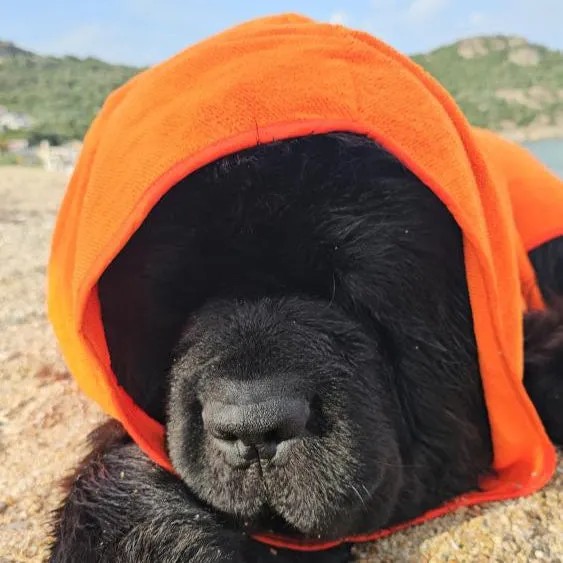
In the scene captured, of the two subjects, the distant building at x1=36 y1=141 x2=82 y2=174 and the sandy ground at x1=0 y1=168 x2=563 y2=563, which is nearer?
the sandy ground at x1=0 y1=168 x2=563 y2=563

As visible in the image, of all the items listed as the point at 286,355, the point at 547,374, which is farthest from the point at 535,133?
the point at 286,355

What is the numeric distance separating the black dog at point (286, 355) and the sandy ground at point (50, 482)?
0.10 meters

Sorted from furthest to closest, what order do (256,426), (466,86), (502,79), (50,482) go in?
(502,79) → (466,86) → (50,482) → (256,426)

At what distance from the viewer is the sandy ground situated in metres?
1.38

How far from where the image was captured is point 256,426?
3.53 feet

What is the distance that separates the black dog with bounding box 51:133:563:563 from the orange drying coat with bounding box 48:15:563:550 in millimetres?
60

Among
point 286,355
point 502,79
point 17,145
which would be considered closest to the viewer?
point 286,355

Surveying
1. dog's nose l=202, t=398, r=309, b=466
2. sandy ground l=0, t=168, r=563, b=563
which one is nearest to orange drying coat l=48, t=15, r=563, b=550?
sandy ground l=0, t=168, r=563, b=563

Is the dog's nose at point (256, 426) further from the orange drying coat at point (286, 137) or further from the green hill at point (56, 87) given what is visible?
the green hill at point (56, 87)

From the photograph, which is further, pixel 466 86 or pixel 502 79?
pixel 502 79

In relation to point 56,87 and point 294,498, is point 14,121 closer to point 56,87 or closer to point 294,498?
point 56,87

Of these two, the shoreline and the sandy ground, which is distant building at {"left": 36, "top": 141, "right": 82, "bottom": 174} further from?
the shoreline

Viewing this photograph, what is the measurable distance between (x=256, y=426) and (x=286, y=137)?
0.55 meters

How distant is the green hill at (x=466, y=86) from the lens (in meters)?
22.1
